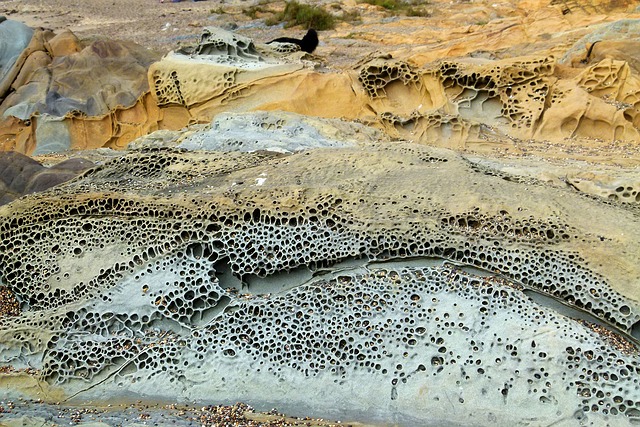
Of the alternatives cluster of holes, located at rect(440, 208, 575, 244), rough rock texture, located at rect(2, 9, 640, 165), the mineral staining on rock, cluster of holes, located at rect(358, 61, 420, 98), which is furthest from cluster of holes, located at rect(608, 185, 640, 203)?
cluster of holes, located at rect(358, 61, 420, 98)

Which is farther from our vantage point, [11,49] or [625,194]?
Result: [11,49]

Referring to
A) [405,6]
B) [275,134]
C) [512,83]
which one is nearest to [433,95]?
[512,83]

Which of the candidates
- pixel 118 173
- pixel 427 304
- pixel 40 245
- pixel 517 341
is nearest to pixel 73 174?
pixel 118 173

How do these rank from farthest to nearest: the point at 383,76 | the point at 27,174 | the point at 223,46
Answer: the point at 223,46
the point at 383,76
the point at 27,174

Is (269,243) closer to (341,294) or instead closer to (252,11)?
(341,294)

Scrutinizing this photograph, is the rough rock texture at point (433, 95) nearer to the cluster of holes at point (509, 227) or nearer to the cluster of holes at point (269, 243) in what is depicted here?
the cluster of holes at point (509, 227)

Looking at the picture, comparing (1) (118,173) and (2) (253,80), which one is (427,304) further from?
(2) (253,80)

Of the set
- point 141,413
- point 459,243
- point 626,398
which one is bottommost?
point 141,413

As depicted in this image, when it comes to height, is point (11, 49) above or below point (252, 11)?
above
